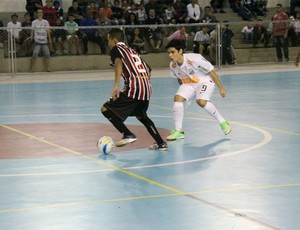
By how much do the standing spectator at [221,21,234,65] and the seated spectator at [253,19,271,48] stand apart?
83.5 inches

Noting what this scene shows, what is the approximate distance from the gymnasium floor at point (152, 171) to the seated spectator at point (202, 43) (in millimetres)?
12668

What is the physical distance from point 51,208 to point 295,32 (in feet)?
88.9

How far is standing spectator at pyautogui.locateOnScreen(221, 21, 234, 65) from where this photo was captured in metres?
31.4

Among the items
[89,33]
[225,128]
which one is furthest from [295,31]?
[225,128]

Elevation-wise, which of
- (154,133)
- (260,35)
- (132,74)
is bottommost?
(154,133)

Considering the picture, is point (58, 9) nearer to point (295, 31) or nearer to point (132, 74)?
point (295, 31)

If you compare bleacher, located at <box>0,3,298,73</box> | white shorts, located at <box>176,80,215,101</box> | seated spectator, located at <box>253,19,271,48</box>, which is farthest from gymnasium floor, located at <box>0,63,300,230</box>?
seated spectator, located at <box>253,19,271,48</box>

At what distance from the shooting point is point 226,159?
10914 mm

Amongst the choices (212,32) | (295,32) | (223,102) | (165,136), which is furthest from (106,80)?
(165,136)

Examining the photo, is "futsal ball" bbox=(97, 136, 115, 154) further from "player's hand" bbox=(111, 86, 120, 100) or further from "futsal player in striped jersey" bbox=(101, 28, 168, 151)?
"player's hand" bbox=(111, 86, 120, 100)

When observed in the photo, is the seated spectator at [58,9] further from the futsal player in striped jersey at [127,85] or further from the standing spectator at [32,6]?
the futsal player in striped jersey at [127,85]

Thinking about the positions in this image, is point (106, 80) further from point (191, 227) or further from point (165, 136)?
point (191, 227)

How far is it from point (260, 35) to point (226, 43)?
9.85 feet

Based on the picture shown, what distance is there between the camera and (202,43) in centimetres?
3138
